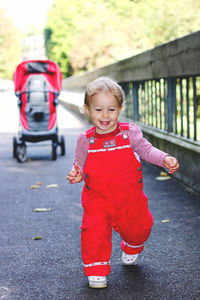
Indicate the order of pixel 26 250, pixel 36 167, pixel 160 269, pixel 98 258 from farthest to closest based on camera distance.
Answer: pixel 36 167, pixel 26 250, pixel 160 269, pixel 98 258

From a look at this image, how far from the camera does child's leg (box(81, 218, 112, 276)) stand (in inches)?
129

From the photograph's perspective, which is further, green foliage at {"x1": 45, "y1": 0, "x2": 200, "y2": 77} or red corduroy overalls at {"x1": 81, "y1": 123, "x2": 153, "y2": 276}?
green foliage at {"x1": 45, "y1": 0, "x2": 200, "y2": 77}

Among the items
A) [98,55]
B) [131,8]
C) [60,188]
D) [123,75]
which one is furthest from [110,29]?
[60,188]

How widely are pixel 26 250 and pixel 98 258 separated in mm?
982

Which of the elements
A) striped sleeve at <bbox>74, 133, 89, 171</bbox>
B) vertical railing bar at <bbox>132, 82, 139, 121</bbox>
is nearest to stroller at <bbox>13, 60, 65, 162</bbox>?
vertical railing bar at <bbox>132, 82, 139, 121</bbox>

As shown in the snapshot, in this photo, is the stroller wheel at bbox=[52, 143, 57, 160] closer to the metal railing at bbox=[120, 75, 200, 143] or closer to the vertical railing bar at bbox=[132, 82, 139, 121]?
the metal railing at bbox=[120, 75, 200, 143]

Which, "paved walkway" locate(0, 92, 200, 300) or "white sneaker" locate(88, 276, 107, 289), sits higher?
"white sneaker" locate(88, 276, 107, 289)

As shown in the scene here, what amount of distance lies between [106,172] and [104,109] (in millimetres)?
399

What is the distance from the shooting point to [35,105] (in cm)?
871

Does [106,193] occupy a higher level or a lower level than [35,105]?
lower

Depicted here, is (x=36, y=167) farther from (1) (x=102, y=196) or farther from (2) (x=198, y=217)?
(1) (x=102, y=196)

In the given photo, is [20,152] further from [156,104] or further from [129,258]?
[129,258]

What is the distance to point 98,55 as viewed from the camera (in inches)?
1800

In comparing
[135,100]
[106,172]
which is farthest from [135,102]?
[106,172]
